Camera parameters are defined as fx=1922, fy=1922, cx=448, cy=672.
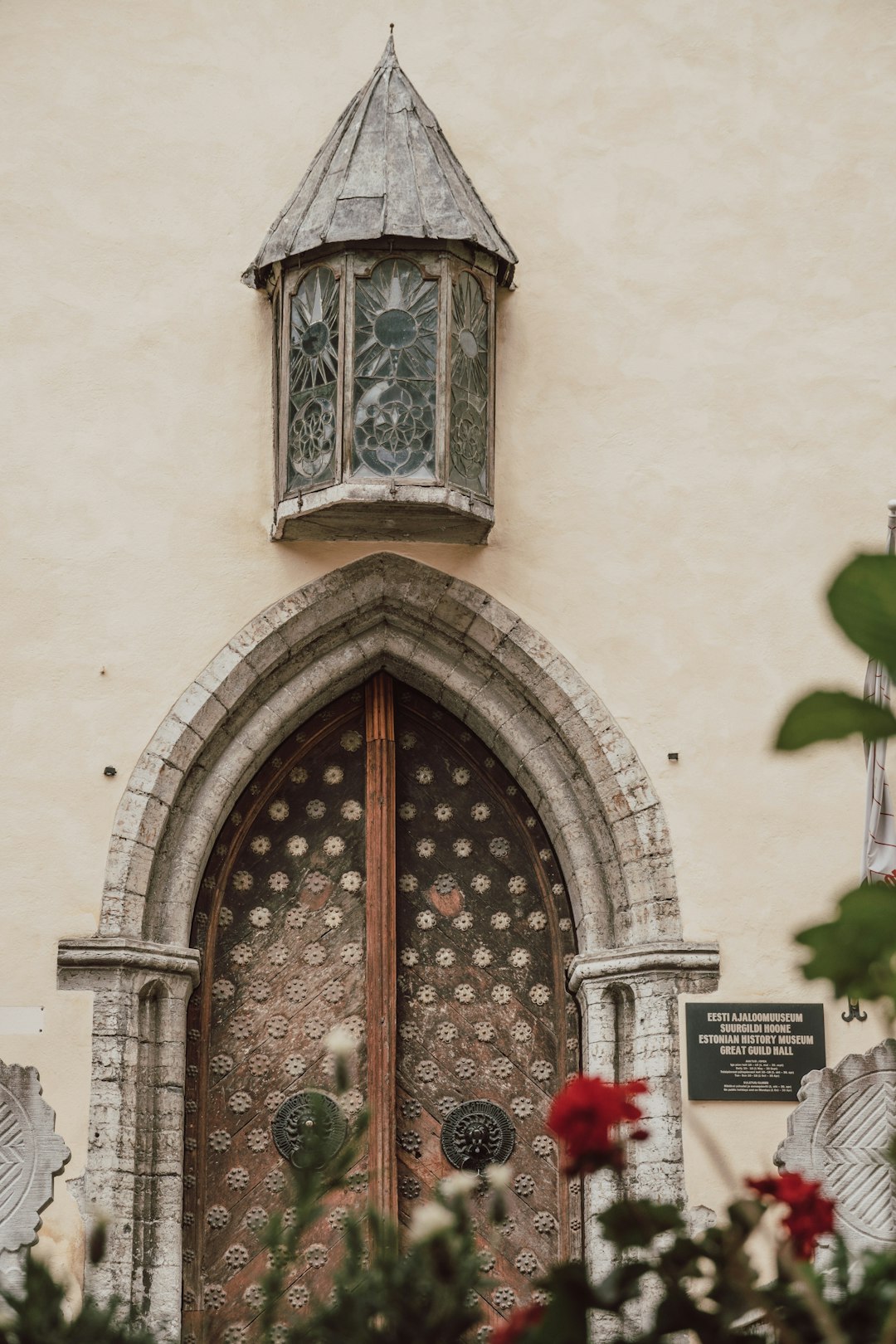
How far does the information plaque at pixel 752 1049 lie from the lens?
5.96m

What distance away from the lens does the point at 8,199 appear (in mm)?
6566

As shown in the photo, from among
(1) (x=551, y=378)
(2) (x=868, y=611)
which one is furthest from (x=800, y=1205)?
(1) (x=551, y=378)

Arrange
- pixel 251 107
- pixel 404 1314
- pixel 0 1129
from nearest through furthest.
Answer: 1. pixel 404 1314
2. pixel 0 1129
3. pixel 251 107

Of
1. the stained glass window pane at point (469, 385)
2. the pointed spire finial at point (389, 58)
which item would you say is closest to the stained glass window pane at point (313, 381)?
the stained glass window pane at point (469, 385)

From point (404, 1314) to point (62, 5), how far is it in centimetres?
533

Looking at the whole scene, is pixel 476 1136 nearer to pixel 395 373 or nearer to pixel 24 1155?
pixel 24 1155

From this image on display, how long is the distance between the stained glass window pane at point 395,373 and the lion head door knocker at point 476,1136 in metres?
2.08

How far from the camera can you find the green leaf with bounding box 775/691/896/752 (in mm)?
2014

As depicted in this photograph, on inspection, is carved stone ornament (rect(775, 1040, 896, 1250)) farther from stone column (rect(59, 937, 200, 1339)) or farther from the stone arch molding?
stone column (rect(59, 937, 200, 1339))

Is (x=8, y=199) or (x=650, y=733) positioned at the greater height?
(x=8, y=199)

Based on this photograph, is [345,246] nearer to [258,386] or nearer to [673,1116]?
[258,386]

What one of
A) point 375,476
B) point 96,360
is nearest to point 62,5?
point 96,360

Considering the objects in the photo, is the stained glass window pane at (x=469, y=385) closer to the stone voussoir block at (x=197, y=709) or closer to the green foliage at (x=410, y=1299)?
the stone voussoir block at (x=197, y=709)

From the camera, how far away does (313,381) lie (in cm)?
627
